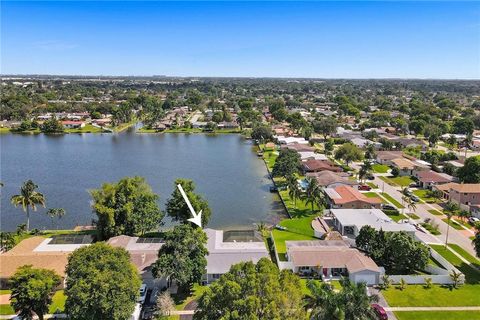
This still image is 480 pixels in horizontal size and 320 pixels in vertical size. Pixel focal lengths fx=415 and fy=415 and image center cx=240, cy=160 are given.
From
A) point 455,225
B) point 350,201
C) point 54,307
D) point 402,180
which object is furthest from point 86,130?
point 455,225

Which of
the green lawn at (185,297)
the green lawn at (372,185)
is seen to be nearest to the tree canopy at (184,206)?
the green lawn at (185,297)

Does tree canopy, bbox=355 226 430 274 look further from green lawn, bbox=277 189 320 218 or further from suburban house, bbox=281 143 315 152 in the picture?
suburban house, bbox=281 143 315 152

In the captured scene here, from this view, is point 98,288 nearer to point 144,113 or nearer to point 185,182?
point 185,182

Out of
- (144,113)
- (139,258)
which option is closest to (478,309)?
(139,258)

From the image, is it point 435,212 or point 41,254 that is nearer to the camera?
point 41,254

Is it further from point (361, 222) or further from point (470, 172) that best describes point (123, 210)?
point (470, 172)
